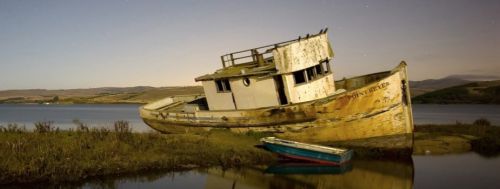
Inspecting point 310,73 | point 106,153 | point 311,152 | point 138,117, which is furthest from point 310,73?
point 138,117

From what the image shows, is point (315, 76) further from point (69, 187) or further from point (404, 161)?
point (69, 187)

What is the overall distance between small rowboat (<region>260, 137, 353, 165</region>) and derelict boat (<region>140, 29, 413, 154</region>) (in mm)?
1447

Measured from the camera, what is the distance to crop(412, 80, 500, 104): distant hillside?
65875 millimetres

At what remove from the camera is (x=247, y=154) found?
15.4m

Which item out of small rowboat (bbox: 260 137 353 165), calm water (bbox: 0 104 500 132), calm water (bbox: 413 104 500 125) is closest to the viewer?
small rowboat (bbox: 260 137 353 165)

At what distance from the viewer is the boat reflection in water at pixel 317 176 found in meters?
12.6

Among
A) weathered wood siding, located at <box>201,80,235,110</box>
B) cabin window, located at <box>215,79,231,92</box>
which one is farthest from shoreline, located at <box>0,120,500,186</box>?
cabin window, located at <box>215,79,231,92</box>

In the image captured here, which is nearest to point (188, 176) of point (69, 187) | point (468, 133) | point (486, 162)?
point (69, 187)

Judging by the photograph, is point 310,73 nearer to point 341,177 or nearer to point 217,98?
point 217,98

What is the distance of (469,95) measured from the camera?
228 feet

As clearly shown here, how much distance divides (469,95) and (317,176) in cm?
6623

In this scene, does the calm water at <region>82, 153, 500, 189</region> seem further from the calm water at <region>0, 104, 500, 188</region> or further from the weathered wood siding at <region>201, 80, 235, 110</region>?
the weathered wood siding at <region>201, 80, 235, 110</region>

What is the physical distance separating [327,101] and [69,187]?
945 cm

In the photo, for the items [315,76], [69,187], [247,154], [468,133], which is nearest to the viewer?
[69,187]
